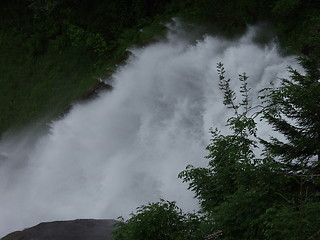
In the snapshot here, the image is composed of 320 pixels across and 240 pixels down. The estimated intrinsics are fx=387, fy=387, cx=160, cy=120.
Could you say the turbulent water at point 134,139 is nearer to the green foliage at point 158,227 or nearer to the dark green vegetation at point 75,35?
the dark green vegetation at point 75,35

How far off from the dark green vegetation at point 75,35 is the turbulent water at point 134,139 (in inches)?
35.5

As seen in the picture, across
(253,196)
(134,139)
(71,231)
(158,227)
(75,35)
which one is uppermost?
(75,35)

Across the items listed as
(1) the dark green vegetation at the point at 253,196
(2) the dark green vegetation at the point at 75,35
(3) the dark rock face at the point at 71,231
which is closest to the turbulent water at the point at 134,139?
(2) the dark green vegetation at the point at 75,35

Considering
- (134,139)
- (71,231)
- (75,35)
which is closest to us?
(71,231)

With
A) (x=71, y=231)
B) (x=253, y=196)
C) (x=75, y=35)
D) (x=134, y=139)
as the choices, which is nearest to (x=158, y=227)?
(x=253, y=196)

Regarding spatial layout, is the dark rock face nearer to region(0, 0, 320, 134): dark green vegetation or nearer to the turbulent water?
the turbulent water

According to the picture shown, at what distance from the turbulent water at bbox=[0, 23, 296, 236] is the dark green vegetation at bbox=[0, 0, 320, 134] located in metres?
0.90

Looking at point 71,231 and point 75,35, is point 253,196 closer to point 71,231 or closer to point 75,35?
point 71,231

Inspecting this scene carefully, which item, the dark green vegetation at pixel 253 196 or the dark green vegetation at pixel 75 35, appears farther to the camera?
the dark green vegetation at pixel 75 35

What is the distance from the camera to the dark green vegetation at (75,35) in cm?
1438

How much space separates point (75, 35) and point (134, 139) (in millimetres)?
5465

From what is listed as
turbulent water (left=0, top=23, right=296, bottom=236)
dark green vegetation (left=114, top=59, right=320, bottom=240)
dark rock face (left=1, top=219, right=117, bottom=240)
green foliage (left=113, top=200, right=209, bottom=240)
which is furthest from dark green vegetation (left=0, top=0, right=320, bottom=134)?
green foliage (left=113, top=200, right=209, bottom=240)

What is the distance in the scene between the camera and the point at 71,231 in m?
10.5

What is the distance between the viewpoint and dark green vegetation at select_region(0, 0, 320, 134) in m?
14.4
